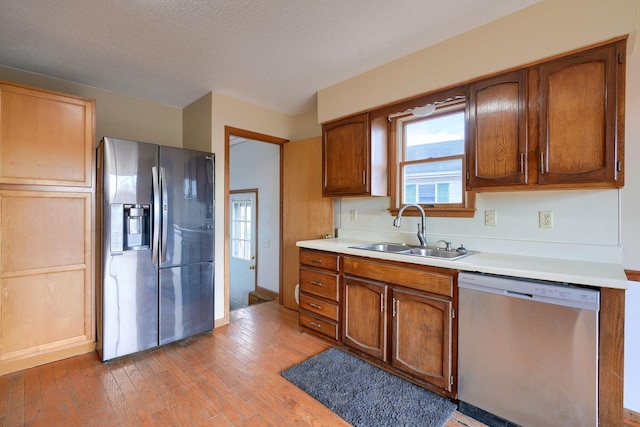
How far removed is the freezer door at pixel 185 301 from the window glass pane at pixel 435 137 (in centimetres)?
230

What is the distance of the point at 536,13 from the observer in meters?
1.72

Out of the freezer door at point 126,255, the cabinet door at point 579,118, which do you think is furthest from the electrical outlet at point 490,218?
the freezer door at point 126,255

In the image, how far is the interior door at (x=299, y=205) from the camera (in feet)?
10.9

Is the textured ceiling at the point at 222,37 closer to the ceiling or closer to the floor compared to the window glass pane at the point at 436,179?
closer to the ceiling

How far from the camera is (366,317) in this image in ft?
7.43

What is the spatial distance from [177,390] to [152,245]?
3.84 feet

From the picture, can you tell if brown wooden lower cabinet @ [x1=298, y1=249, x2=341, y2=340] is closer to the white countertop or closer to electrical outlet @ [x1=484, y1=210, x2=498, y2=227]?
the white countertop

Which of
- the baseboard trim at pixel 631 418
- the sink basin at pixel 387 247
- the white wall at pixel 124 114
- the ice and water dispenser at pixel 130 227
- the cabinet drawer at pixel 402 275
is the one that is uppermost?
the white wall at pixel 124 114

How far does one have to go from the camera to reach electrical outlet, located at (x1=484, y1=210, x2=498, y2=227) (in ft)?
6.98

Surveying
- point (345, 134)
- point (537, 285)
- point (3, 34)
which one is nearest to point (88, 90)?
point (3, 34)

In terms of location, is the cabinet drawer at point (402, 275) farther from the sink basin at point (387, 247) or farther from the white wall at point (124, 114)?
the white wall at point (124, 114)

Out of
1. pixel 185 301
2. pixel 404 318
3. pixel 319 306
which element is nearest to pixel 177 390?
A: pixel 185 301

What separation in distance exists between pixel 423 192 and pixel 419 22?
1336 millimetres

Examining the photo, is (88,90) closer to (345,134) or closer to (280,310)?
(345,134)
